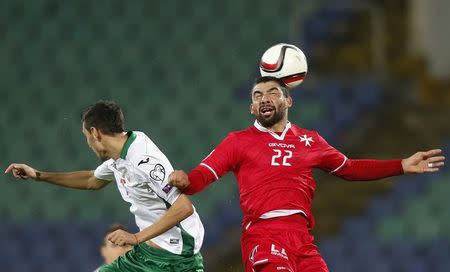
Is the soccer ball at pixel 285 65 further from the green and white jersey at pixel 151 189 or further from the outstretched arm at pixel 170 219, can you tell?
the outstretched arm at pixel 170 219

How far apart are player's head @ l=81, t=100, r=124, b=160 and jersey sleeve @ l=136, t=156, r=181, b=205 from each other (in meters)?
0.22

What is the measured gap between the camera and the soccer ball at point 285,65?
528cm

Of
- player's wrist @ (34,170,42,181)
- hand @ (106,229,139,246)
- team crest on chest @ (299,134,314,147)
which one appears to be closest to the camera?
hand @ (106,229,139,246)

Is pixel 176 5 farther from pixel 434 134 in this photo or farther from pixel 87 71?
pixel 434 134

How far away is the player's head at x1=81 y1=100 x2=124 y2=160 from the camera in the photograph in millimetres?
4969

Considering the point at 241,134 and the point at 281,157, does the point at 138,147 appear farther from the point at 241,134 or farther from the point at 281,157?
the point at 281,157

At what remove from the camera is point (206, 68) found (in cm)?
1002

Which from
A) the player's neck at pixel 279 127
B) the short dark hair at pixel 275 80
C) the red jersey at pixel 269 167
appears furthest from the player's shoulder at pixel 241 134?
the short dark hair at pixel 275 80

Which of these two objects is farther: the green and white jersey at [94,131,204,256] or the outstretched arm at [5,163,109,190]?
the outstretched arm at [5,163,109,190]

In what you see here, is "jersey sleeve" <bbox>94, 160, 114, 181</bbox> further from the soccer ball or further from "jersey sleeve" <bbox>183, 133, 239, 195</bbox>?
the soccer ball

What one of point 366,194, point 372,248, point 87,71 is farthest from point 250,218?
point 87,71

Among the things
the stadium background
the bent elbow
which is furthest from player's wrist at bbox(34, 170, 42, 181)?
the stadium background

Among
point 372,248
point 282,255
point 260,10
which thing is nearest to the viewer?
point 282,255

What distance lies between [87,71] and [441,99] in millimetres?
3477
